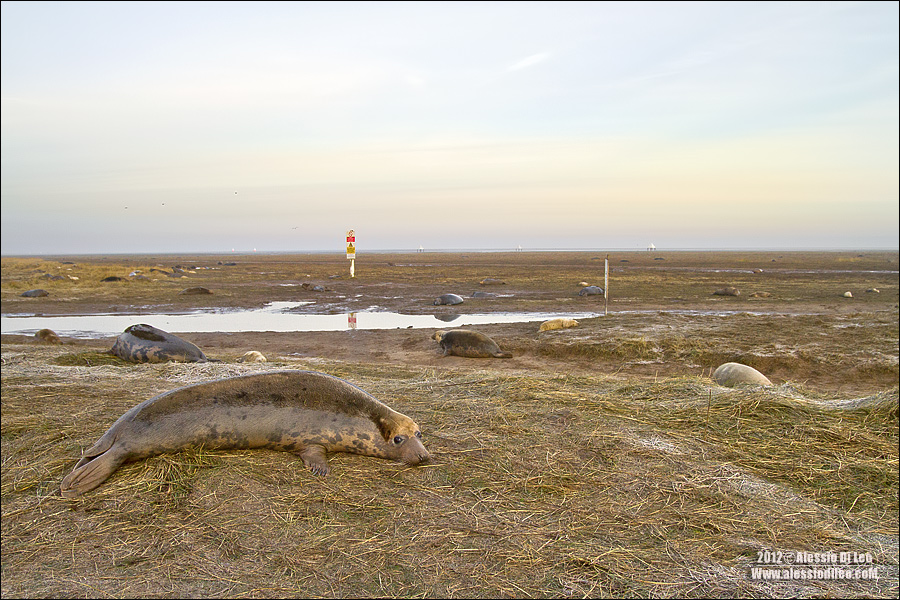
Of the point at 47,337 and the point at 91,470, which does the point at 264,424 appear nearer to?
the point at 91,470

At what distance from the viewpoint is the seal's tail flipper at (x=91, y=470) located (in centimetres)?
368

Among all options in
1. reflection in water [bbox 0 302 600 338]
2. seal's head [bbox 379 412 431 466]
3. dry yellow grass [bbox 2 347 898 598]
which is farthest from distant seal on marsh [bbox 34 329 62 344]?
seal's head [bbox 379 412 431 466]

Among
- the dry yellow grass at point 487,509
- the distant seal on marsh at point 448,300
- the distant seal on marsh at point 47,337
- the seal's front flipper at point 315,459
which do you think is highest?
the distant seal on marsh at point 448,300

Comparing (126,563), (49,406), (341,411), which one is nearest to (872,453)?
(341,411)

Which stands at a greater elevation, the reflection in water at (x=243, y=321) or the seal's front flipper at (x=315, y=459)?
the reflection in water at (x=243, y=321)

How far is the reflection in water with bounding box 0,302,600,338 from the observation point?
1588 centimetres

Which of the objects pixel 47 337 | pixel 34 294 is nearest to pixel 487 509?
pixel 47 337

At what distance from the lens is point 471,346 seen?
11.5m

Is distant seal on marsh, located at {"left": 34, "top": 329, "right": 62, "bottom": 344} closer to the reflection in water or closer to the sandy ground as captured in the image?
the sandy ground

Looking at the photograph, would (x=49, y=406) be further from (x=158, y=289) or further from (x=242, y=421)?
(x=158, y=289)

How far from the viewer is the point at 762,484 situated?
4.06m

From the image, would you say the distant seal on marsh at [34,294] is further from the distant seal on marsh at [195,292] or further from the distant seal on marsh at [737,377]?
the distant seal on marsh at [737,377]

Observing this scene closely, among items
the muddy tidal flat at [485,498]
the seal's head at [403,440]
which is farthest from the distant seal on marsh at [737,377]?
the seal's head at [403,440]

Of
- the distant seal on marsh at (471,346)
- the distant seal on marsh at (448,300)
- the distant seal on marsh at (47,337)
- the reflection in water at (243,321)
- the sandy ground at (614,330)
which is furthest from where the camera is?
the distant seal on marsh at (448,300)
